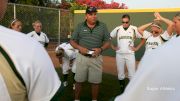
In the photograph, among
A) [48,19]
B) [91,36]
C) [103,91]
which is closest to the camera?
[91,36]

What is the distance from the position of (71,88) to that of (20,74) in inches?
298

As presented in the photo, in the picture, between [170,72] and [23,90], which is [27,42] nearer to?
[23,90]

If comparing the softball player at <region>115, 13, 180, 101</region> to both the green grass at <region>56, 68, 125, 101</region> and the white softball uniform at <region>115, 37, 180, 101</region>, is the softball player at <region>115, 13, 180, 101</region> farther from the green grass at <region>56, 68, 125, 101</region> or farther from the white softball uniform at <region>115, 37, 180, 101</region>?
the green grass at <region>56, 68, 125, 101</region>

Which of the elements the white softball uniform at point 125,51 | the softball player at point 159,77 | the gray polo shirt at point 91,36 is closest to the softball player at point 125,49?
the white softball uniform at point 125,51

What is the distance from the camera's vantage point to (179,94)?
125 cm

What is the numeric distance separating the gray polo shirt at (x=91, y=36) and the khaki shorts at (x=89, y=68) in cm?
24

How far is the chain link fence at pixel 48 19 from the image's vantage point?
1542 cm

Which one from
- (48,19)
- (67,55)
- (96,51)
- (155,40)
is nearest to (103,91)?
(67,55)

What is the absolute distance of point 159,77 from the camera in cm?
124

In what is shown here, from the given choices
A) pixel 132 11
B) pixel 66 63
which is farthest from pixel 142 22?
pixel 66 63

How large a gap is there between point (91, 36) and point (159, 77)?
19.0ft

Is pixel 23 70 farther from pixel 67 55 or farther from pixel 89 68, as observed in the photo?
pixel 67 55

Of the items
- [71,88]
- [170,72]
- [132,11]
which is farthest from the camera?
[132,11]

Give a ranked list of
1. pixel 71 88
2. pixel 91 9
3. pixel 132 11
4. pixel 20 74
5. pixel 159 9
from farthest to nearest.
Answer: pixel 132 11 → pixel 159 9 → pixel 71 88 → pixel 91 9 → pixel 20 74
